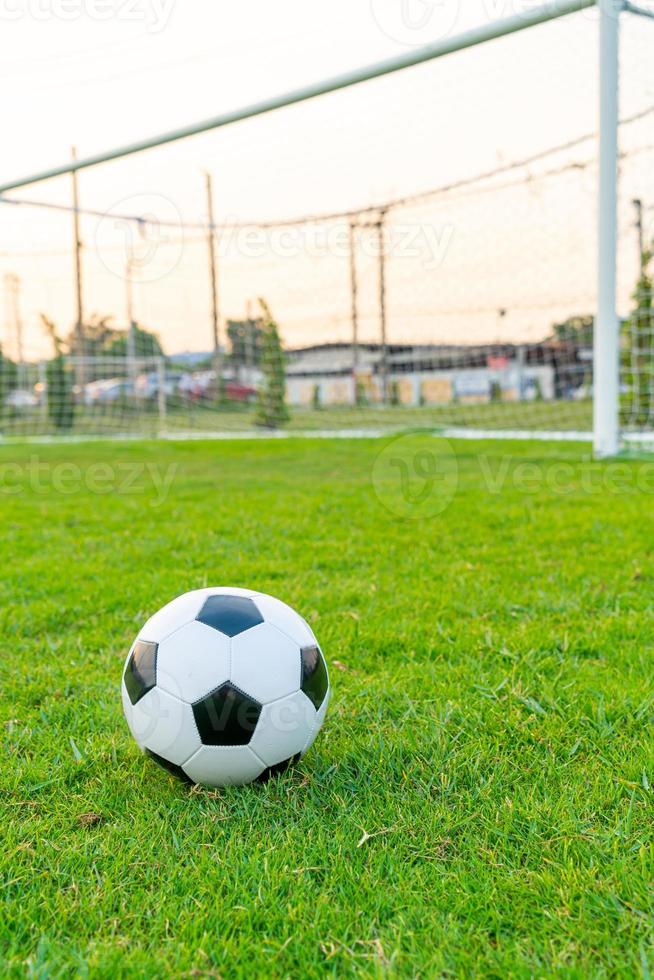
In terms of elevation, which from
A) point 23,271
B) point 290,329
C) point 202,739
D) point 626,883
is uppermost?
point 23,271

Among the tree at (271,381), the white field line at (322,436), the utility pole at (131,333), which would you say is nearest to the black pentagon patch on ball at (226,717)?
the white field line at (322,436)

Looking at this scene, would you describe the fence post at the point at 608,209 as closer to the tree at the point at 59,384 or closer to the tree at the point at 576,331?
the tree at the point at 576,331

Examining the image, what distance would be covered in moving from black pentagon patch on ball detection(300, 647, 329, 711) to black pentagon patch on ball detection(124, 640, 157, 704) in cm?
38

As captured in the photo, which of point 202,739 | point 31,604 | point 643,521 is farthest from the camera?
point 643,521

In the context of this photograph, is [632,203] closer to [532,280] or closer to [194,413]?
[532,280]

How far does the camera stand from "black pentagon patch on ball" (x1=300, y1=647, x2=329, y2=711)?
1.95m

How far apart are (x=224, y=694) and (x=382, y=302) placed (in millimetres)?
11859

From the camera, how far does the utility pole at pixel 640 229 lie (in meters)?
9.16

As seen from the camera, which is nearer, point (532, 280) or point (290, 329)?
point (532, 280)

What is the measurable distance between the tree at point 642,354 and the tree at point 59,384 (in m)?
12.0

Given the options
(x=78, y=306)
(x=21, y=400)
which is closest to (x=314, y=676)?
(x=21, y=400)

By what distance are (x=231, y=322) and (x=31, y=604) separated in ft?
41.5

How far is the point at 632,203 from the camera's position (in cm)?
909

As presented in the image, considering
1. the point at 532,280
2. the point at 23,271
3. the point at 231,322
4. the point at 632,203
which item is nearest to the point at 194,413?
the point at 231,322
